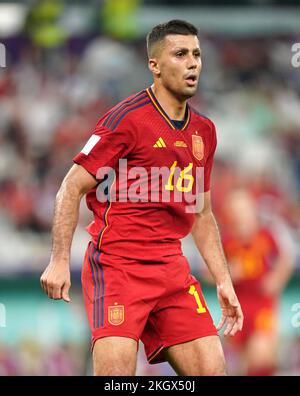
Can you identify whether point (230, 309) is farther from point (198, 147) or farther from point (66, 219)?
point (66, 219)

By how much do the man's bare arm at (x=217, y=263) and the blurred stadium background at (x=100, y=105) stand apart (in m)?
5.46

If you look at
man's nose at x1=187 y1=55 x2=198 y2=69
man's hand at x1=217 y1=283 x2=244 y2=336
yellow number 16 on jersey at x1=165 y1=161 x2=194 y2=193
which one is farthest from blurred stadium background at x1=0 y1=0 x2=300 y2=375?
man's nose at x1=187 y1=55 x2=198 y2=69

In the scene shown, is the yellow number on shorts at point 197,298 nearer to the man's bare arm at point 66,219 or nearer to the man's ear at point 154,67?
the man's bare arm at point 66,219

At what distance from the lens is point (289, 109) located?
15156 millimetres

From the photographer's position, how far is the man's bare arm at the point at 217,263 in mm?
5465

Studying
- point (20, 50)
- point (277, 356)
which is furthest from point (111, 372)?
point (20, 50)

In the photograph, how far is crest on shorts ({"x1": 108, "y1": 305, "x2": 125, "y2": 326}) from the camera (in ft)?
16.5

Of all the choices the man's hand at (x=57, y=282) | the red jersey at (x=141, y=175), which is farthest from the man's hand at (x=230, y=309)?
the man's hand at (x=57, y=282)

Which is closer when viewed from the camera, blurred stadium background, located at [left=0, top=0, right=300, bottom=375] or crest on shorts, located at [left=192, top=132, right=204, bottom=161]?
crest on shorts, located at [left=192, top=132, right=204, bottom=161]

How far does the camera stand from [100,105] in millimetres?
14570

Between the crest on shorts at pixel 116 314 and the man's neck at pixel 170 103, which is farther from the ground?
the man's neck at pixel 170 103

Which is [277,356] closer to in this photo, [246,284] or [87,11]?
[246,284]

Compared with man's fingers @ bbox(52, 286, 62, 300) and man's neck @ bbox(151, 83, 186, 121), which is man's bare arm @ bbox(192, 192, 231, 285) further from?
man's fingers @ bbox(52, 286, 62, 300)

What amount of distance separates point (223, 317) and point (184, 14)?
1113cm
